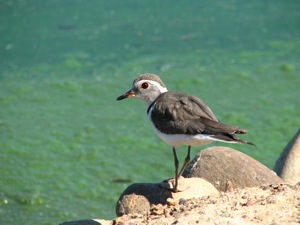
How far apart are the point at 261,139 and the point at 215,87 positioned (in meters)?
1.69

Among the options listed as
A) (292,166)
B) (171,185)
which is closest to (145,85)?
(171,185)

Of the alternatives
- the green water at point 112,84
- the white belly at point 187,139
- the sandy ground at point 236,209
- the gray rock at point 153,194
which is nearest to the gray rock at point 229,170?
the gray rock at point 153,194

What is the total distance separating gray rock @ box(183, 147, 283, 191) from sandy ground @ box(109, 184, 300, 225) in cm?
81

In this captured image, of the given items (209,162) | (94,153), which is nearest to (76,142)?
(94,153)

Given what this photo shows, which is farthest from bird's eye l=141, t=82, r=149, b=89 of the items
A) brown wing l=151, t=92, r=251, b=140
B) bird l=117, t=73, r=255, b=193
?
brown wing l=151, t=92, r=251, b=140

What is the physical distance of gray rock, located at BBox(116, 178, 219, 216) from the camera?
5945 millimetres

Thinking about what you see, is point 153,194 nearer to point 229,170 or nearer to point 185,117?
point 185,117

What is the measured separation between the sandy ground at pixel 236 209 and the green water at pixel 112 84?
8.93 ft

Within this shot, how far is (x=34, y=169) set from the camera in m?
9.19

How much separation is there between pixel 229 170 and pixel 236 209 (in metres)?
1.38

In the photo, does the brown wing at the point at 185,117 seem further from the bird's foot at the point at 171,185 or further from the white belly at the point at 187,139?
the bird's foot at the point at 171,185

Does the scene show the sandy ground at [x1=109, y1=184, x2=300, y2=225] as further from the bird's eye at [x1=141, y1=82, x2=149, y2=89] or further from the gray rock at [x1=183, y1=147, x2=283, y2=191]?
the bird's eye at [x1=141, y1=82, x2=149, y2=89]

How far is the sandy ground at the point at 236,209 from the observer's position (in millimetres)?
4922

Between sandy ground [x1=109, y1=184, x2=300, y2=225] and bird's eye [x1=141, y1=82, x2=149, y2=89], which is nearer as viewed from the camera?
sandy ground [x1=109, y1=184, x2=300, y2=225]
